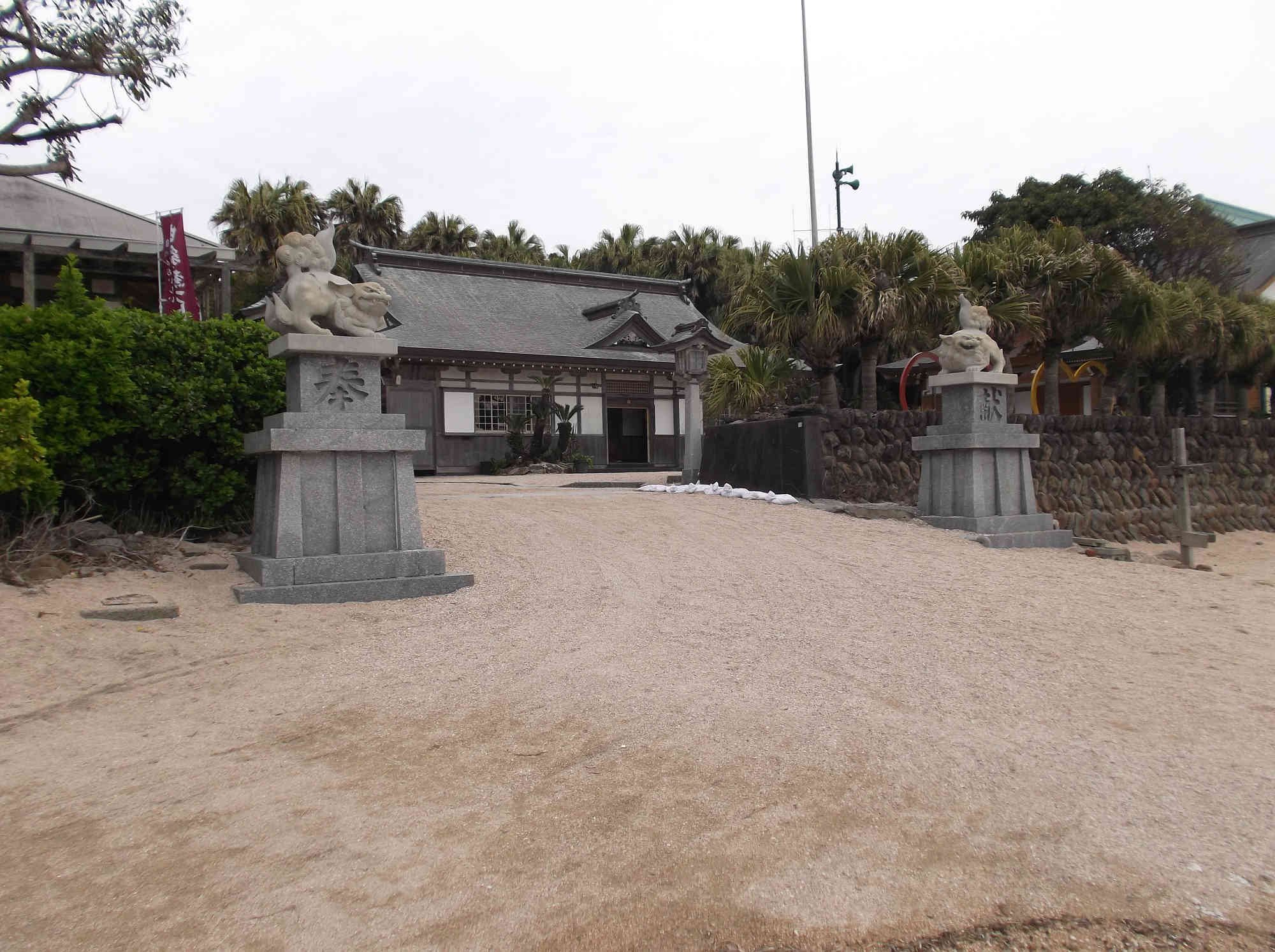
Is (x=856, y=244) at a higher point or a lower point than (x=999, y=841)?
higher

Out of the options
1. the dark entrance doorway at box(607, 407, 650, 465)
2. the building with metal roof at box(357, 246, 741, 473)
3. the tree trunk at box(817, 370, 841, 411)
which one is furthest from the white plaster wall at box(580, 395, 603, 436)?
the tree trunk at box(817, 370, 841, 411)

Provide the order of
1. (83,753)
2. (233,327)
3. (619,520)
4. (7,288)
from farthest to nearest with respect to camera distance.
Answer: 1. (7,288)
2. (619,520)
3. (233,327)
4. (83,753)

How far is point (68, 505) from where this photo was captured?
6.52 m

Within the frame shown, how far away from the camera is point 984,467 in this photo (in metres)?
10.1

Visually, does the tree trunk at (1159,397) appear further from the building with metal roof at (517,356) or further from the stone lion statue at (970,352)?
the building with metal roof at (517,356)

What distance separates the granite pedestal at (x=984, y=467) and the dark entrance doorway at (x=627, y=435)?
15.5 m

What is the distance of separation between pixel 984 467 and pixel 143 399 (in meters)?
8.37

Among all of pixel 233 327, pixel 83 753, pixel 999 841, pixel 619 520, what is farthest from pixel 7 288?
pixel 999 841

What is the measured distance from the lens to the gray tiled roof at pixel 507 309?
71.0 feet

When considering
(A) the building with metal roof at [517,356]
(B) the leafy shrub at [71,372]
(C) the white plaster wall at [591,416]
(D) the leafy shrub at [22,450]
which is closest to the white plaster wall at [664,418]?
(A) the building with metal roof at [517,356]

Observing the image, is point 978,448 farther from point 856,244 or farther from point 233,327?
point 233,327

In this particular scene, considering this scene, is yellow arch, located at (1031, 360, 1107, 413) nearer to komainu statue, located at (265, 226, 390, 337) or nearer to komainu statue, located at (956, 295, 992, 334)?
komainu statue, located at (956, 295, 992, 334)

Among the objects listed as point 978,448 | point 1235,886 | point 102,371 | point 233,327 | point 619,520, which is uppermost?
point 233,327

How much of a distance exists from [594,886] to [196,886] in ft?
3.82
